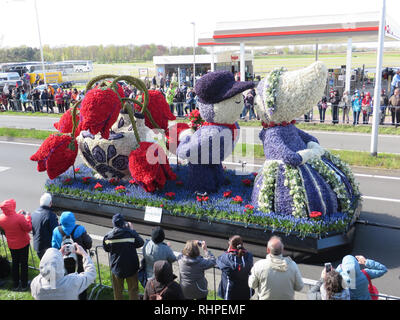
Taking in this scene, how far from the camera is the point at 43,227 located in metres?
5.89

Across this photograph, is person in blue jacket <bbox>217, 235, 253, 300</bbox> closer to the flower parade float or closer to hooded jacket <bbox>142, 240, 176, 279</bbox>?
hooded jacket <bbox>142, 240, 176, 279</bbox>

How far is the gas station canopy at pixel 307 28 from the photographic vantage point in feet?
63.7

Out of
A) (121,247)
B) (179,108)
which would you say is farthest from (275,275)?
(179,108)

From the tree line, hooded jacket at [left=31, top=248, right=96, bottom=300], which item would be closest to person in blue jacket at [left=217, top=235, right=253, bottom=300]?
hooded jacket at [left=31, top=248, right=96, bottom=300]

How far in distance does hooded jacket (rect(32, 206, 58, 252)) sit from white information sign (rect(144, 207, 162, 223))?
6.91ft

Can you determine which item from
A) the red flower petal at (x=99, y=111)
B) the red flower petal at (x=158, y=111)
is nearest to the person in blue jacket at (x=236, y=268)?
the red flower petal at (x=99, y=111)

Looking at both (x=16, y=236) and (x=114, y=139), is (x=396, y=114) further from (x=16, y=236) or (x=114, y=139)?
(x=16, y=236)

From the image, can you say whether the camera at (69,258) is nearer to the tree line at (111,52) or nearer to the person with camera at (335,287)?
the person with camera at (335,287)

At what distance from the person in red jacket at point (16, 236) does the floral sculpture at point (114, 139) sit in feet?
7.10

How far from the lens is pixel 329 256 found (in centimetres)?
669

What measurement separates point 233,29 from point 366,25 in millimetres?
6734

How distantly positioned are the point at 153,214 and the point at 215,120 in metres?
2.15

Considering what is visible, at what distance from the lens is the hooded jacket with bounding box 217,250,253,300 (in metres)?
4.80
